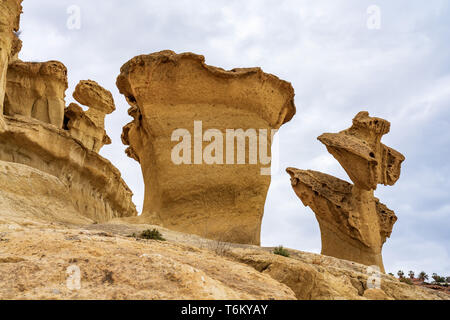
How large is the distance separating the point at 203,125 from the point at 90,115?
7254mm

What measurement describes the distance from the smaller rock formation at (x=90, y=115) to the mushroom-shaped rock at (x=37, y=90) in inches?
47.4

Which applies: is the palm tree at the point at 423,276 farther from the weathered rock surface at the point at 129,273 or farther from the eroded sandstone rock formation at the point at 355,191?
the weathered rock surface at the point at 129,273

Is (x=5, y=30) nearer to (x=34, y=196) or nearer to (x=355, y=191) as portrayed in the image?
(x=34, y=196)

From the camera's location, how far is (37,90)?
1250 centimetres

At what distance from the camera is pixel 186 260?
137 inches

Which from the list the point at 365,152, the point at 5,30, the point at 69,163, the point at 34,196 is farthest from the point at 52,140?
the point at 365,152

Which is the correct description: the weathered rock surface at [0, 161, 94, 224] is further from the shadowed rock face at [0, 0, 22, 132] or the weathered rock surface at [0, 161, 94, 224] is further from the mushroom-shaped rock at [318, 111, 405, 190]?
the mushroom-shaped rock at [318, 111, 405, 190]

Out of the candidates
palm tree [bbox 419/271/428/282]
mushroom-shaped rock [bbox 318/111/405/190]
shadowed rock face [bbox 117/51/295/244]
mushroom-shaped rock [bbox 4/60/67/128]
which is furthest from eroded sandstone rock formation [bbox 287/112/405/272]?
palm tree [bbox 419/271/428/282]

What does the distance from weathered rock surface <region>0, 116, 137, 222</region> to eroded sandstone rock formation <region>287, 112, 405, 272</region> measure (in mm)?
5395

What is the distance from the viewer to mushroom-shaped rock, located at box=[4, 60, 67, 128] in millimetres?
12016

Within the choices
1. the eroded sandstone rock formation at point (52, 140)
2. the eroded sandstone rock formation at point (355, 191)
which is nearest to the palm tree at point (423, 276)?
the eroded sandstone rock formation at point (355, 191)
